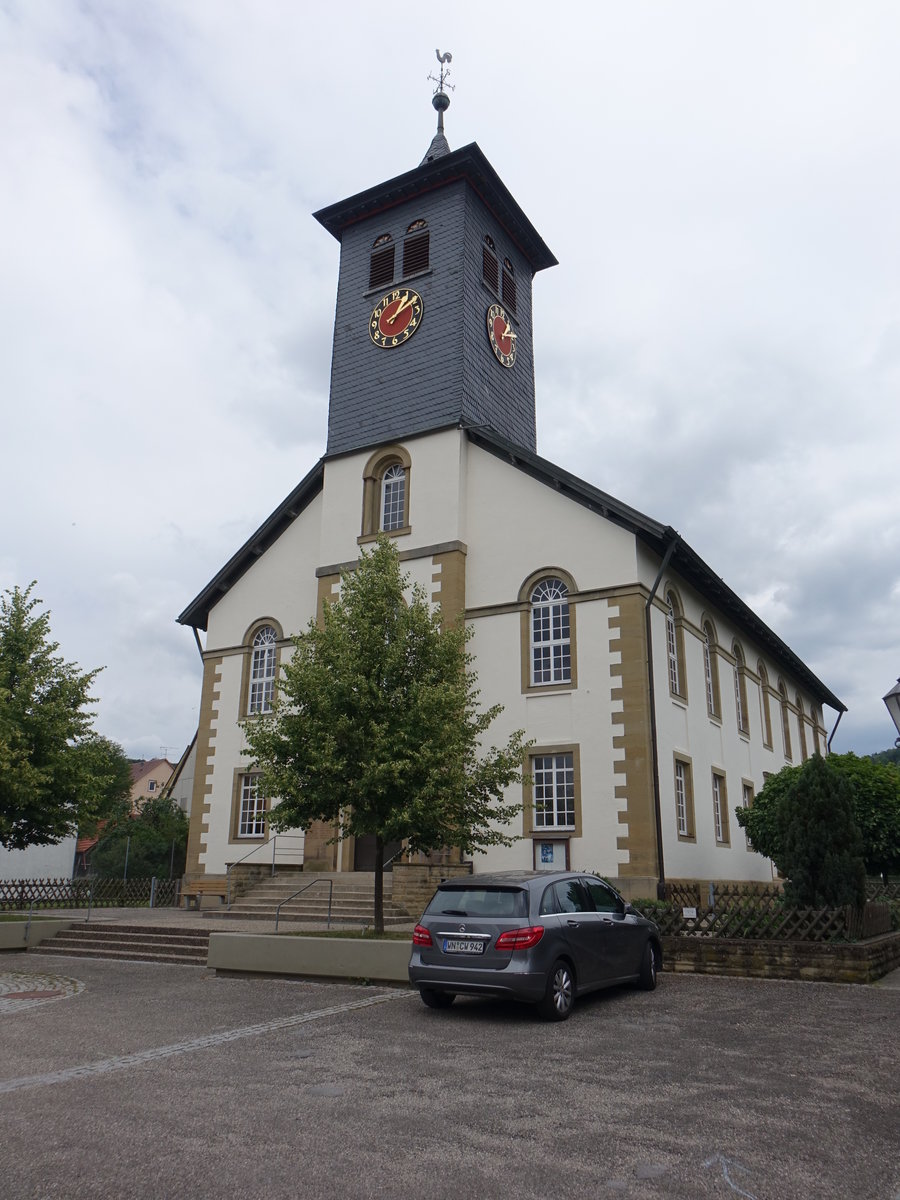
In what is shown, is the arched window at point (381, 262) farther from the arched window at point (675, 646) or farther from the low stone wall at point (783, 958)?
the low stone wall at point (783, 958)

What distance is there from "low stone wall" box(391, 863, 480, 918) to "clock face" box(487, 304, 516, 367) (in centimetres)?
1379

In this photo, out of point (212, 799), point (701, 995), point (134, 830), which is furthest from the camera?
point (134, 830)

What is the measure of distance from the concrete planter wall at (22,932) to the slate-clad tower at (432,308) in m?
13.1

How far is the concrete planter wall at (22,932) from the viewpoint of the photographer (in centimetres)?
1798

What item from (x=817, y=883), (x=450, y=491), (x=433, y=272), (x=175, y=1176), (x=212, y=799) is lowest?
(x=175, y=1176)

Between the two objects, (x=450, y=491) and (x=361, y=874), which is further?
(x=450, y=491)

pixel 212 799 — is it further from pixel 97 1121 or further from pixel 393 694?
pixel 97 1121

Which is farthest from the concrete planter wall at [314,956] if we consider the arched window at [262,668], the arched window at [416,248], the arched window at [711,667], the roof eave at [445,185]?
the roof eave at [445,185]

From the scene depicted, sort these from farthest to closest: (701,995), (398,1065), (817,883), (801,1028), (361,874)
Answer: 1. (361,874)
2. (817,883)
3. (701,995)
4. (801,1028)
5. (398,1065)

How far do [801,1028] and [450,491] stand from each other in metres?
15.6

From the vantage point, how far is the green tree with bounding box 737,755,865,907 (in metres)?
13.9

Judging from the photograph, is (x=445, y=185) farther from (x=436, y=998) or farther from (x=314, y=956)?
(x=436, y=998)

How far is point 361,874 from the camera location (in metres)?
21.5

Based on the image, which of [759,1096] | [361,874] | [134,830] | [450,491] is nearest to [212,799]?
[361,874]
